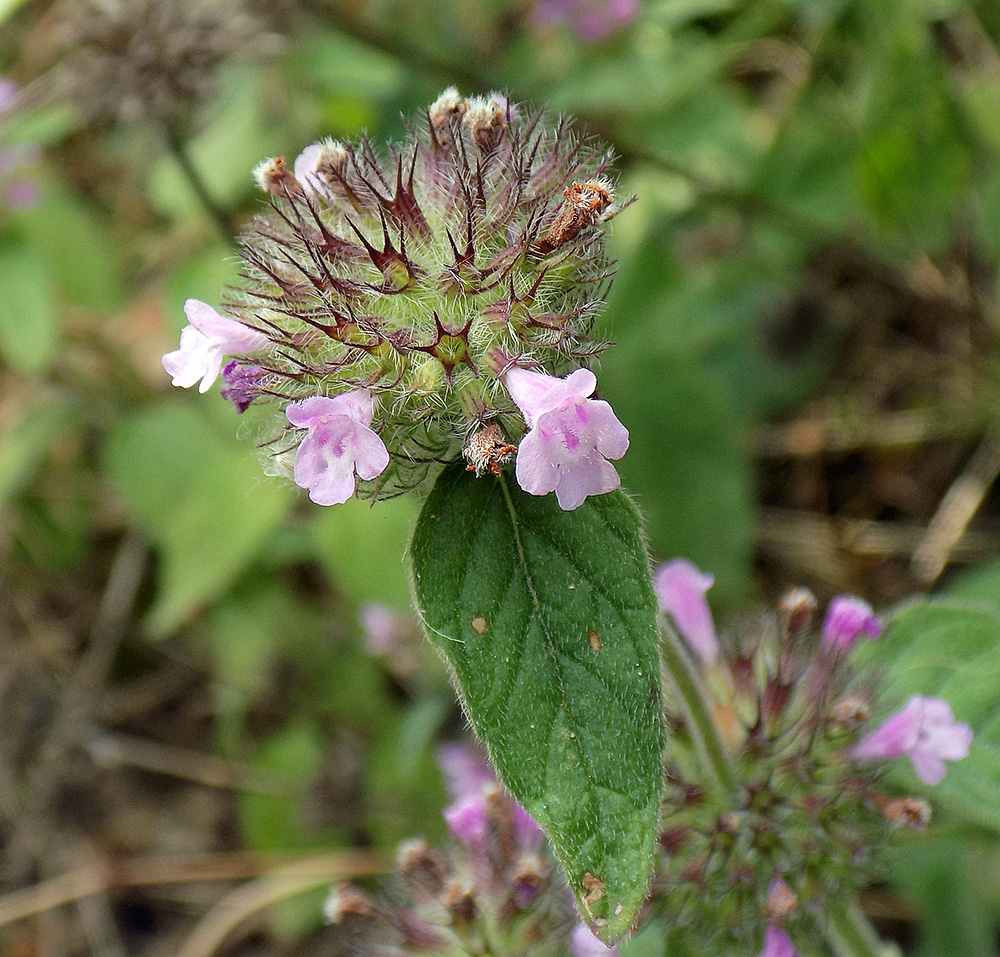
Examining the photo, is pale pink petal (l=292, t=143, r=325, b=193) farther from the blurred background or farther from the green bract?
the blurred background

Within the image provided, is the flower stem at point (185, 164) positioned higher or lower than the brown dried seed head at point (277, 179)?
lower

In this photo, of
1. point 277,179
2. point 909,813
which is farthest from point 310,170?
point 909,813

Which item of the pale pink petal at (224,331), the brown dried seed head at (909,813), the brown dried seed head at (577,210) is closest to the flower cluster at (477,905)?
the brown dried seed head at (909,813)

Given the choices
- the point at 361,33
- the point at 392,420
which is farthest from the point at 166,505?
the point at 392,420

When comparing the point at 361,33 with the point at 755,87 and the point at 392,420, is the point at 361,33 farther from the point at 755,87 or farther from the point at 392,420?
the point at 392,420

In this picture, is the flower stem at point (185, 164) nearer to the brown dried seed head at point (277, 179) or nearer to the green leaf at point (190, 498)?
the green leaf at point (190, 498)

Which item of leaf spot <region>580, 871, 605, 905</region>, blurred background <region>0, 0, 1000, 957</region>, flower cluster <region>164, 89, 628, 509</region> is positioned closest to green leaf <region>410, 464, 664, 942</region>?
leaf spot <region>580, 871, 605, 905</region>

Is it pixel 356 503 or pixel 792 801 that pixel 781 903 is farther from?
pixel 356 503
